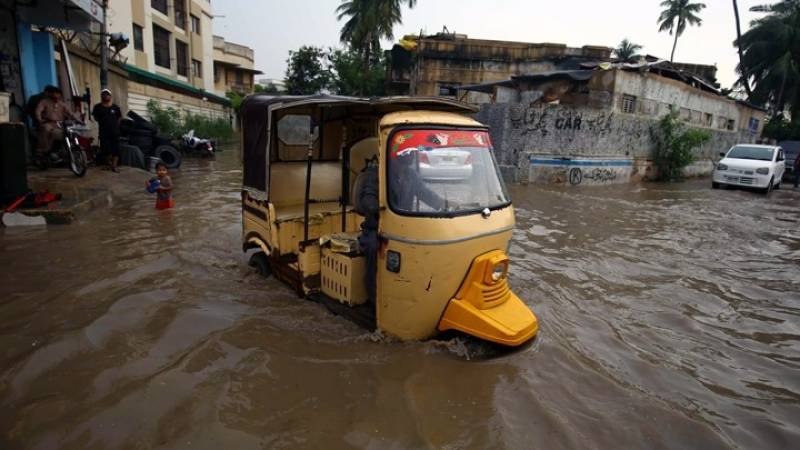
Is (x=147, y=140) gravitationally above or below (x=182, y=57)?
below

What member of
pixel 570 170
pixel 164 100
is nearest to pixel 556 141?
pixel 570 170

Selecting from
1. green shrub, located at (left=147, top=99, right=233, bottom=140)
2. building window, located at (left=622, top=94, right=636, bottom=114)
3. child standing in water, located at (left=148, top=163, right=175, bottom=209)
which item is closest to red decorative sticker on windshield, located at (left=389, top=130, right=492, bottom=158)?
child standing in water, located at (left=148, top=163, right=175, bottom=209)

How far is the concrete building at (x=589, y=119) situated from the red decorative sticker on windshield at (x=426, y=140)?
11103 mm

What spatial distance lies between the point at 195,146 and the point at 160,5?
14.4 m

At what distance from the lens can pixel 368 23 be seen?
3122 cm

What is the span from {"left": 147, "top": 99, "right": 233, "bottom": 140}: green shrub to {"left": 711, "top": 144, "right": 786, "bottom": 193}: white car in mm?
19700

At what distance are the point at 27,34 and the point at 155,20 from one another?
16.3 metres

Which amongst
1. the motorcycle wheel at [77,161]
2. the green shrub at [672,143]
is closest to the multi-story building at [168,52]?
the motorcycle wheel at [77,161]

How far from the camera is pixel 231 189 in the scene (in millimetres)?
11336

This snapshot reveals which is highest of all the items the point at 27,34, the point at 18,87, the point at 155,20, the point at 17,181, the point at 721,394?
the point at 155,20

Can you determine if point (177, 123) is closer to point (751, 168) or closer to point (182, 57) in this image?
point (182, 57)

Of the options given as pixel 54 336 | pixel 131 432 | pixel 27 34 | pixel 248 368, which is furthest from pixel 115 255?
pixel 27 34

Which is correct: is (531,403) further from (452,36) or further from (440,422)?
(452,36)

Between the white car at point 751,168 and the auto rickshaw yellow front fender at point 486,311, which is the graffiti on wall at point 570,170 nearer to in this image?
the white car at point 751,168
